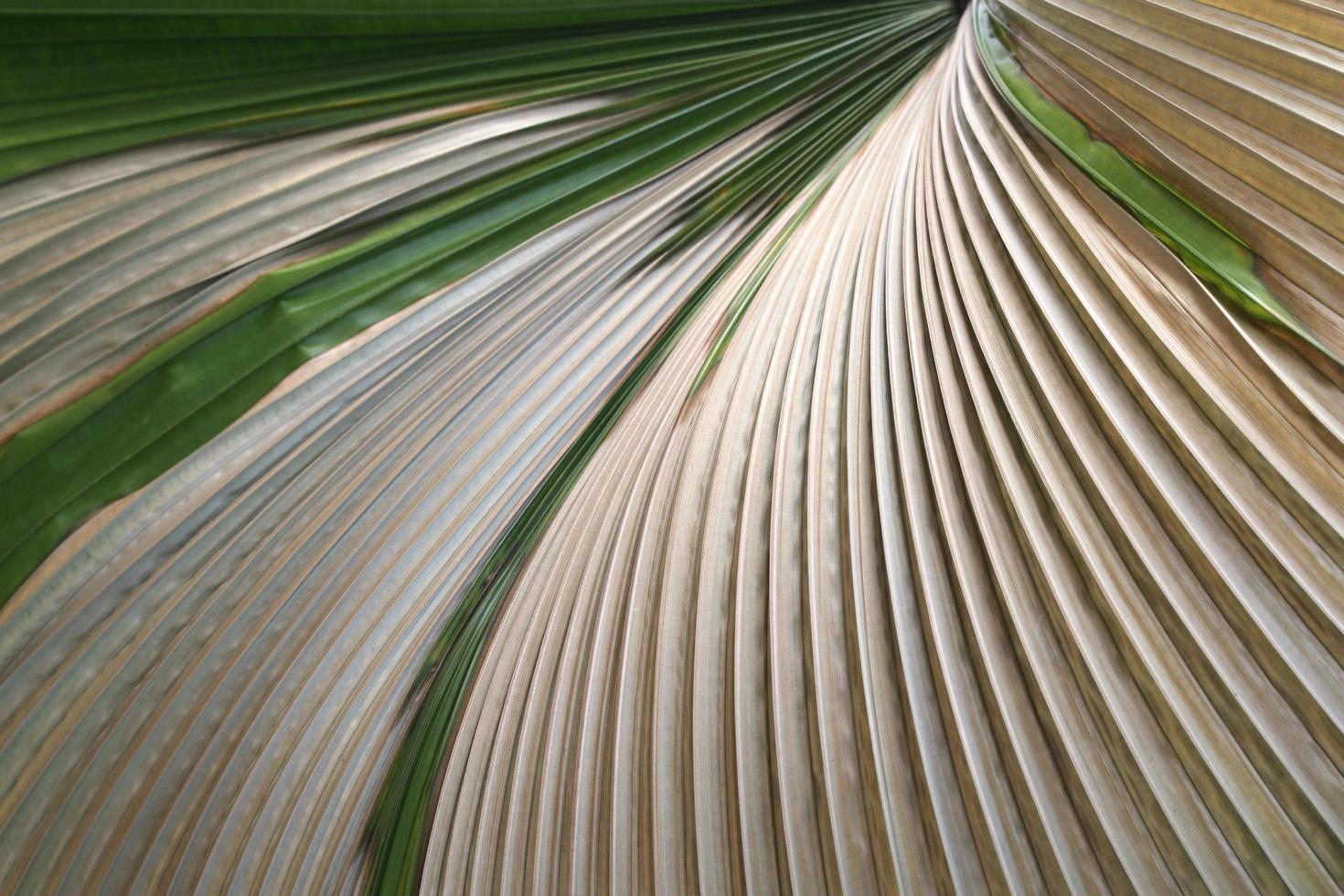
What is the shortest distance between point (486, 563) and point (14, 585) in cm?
46

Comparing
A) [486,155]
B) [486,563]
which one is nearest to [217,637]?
[486,563]

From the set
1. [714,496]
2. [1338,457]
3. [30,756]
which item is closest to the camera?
[1338,457]

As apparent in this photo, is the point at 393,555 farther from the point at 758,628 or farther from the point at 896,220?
the point at 896,220

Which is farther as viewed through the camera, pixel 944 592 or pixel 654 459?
pixel 654 459

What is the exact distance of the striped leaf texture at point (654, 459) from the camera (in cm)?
64

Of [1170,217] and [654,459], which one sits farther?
[654,459]

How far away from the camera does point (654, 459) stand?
40.8 inches

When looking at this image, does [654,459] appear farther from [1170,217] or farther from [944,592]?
[1170,217]

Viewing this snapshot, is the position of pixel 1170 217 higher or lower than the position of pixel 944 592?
higher

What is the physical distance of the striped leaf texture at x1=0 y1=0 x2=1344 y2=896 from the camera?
0.64 metres

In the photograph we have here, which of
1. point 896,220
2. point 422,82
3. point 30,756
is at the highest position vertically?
point 896,220

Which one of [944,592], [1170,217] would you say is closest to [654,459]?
[944,592]

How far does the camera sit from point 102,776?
2.50 feet

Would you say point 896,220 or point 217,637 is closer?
point 217,637
